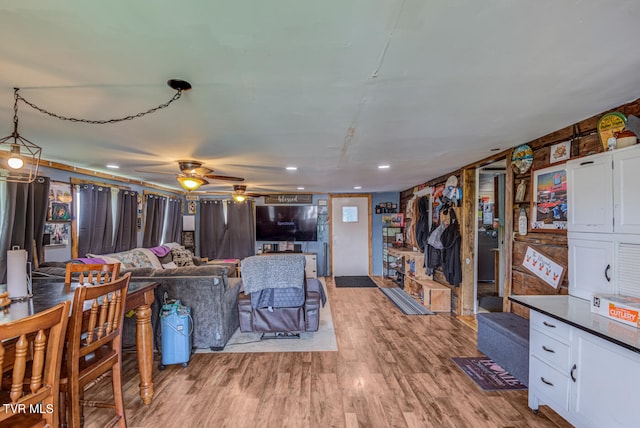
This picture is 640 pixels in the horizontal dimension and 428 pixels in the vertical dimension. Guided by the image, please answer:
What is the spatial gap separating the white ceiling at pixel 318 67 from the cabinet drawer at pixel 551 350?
166 cm

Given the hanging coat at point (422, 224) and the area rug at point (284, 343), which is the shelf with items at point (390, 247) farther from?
the area rug at point (284, 343)

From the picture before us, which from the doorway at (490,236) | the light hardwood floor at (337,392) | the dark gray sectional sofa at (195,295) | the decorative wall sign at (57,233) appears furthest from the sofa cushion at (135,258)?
the doorway at (490,236)

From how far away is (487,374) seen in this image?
9.07ft

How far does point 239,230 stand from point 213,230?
65 cm

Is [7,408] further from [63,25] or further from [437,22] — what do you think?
[437,22]

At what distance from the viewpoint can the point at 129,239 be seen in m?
5.18

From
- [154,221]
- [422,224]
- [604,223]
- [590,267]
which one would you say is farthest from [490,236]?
[154,221]

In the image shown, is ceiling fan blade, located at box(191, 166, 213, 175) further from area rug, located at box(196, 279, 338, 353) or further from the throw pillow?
the throw pillow

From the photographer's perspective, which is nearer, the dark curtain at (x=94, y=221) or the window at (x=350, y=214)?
the dark curtain at (x=94, y=221)

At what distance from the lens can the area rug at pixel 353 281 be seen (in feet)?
21.5

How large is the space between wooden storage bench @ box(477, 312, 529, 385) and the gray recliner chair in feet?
6.17

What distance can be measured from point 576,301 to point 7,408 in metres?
3.38

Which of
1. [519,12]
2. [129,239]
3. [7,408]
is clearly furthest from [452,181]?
[129,239]

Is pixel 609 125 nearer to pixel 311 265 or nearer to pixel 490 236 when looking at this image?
pixel 490 236
